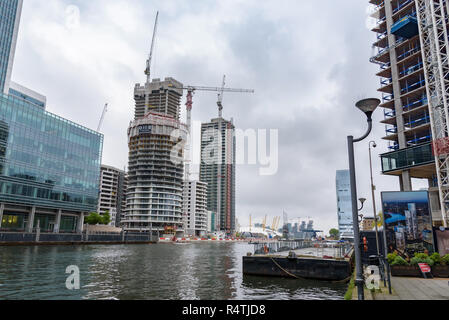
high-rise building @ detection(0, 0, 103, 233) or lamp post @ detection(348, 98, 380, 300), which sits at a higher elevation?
high-rise building @ detection(0, 0, 103, 233)

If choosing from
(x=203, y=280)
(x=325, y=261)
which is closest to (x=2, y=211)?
(x=203, y=280)

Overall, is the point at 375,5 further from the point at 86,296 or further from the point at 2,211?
the point at 2,211

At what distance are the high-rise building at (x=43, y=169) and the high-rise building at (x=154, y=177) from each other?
2713 inches

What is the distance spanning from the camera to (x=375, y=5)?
81.3 meters

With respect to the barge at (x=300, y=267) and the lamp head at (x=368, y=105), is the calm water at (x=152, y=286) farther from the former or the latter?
the lamp head at (x=368, y=105)

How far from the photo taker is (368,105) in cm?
1178

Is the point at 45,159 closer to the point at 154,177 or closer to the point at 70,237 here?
the point at 70,237

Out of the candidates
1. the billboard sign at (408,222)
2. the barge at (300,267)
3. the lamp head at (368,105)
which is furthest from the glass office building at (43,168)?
the lamp head at (368,105)

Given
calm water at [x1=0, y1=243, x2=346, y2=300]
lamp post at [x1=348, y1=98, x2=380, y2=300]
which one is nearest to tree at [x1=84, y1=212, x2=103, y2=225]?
calm water at [x1=0, y1=243, x2=346, y2=300]

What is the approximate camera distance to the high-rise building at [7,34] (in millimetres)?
143250

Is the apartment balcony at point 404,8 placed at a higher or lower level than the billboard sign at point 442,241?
higher

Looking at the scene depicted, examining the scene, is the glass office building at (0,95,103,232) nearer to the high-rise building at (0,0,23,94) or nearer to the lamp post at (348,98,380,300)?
the high-rise building at (0,0,23,94)

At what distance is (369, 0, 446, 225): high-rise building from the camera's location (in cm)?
6047

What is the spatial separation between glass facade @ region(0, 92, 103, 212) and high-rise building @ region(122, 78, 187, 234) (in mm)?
68680
